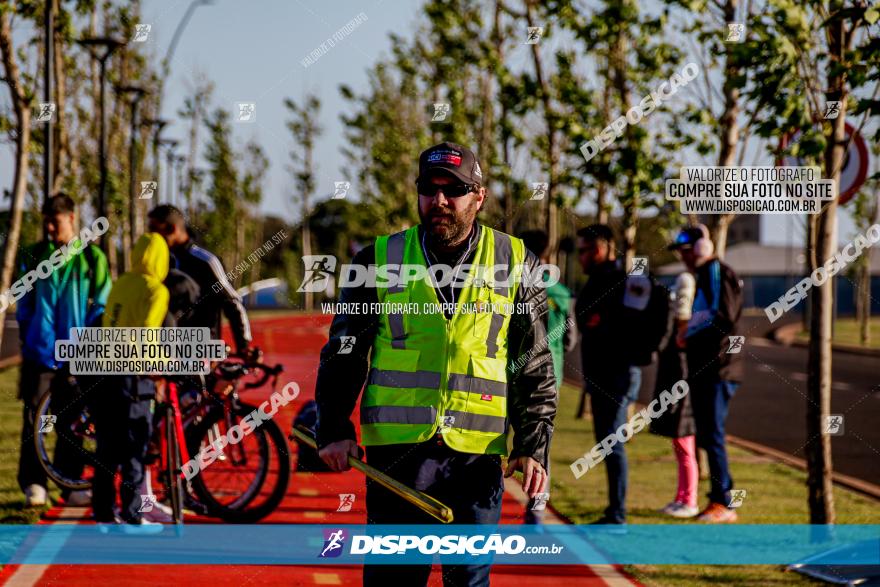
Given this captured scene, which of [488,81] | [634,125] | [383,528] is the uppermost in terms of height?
[488,81]

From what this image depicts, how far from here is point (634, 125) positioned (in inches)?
422

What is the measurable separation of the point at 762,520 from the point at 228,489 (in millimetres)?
3899

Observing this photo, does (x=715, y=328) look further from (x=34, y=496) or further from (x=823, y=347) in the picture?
(x=34, y=496)

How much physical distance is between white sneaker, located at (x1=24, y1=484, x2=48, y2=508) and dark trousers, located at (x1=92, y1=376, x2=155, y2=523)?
916mm

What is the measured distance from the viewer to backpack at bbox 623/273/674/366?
24.3ft

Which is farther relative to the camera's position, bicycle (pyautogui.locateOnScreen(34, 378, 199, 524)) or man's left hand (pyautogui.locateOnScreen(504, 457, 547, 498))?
bicycle (pyautogui.locateOnScreen(34, 378, 199, 524))

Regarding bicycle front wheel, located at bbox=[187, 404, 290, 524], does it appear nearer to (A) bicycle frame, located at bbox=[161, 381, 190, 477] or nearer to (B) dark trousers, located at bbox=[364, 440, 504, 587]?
(A) bicycle frame, located at bbox=[161, 381, 190, 477]

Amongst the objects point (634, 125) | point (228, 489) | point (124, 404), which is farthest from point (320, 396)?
point (634, 125)

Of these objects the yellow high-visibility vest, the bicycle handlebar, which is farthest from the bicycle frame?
the yellow high-visibility vest

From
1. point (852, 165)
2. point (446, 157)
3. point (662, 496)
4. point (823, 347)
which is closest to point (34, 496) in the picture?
point (662, 496)

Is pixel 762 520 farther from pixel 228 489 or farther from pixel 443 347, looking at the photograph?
pixel 443 347

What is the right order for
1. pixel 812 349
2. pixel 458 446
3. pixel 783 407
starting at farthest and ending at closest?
pixel 783 407
pixel 812 349
pixel 458 446

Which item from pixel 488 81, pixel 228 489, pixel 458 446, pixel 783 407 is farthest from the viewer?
pixel 488 81

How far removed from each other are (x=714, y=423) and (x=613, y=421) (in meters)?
0.87
